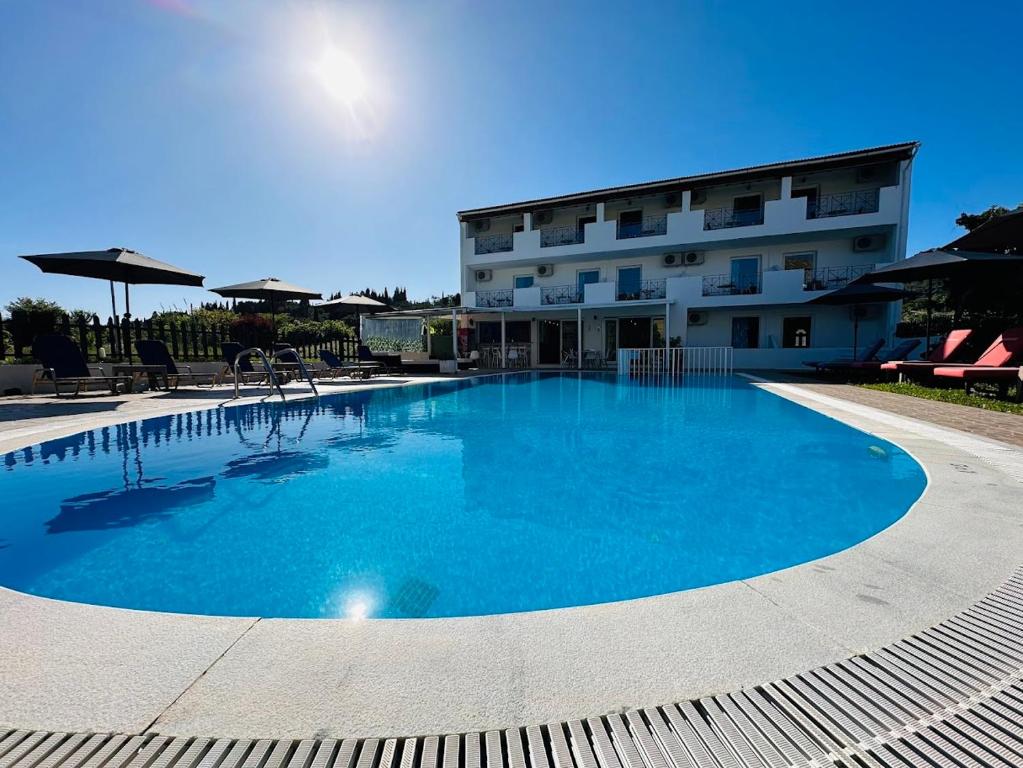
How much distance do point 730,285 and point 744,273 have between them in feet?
4.64

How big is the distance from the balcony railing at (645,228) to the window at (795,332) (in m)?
6.92

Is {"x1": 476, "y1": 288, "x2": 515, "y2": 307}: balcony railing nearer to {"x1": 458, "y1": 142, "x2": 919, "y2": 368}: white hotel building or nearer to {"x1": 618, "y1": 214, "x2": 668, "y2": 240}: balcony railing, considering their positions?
{"x1": 458, "y1": 142, "x2": 919, "y2": 368}: white hotel building

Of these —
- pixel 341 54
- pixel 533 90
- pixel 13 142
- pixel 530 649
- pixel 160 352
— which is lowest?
pixel 530 649

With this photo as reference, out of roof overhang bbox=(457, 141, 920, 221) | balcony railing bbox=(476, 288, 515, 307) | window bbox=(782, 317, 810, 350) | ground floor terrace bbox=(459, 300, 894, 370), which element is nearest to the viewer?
roof overhang bbox=(457, 141, 920, 221)

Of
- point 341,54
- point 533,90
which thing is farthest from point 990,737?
point 533,90

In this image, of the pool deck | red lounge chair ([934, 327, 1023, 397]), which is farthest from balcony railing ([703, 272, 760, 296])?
the pool deck

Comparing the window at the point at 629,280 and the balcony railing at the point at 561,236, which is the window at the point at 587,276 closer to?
the window at the point at 629,280

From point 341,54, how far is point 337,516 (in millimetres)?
10133

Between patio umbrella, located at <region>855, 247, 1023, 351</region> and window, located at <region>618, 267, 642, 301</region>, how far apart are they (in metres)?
10.4

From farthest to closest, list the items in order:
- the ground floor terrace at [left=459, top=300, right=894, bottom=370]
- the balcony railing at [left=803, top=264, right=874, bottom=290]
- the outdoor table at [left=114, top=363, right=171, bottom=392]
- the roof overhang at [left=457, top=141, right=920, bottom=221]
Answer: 1. the ground floor terrace at [left=459, top=300, right=894, bottom=370]
2. the balcony railing at [left=803, top=264, right=874, bottom=290]
3. the roof overhang at [left=457, top=141, right=920, bottom=221]
4. the outdoor table at [left=114, top=363, right=171, bottom=392]

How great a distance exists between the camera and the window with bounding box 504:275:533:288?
2412cm

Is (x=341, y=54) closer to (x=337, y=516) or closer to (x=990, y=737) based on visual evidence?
(x=337, y=516)

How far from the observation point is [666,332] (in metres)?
18.9

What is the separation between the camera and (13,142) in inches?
425
